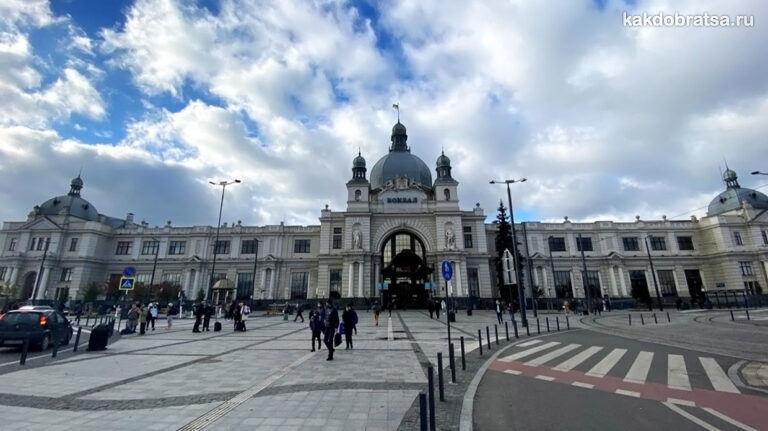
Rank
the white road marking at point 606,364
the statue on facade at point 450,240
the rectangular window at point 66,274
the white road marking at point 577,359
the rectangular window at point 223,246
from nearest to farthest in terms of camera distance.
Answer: the white road marking at point 606,364 < the white road marking at point 577,359 < the statue on facade at point 450,240 < the rectangular window at point 66,274 < the rectangular window at point 223,246

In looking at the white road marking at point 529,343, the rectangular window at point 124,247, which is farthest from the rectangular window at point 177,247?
the white road marking at point 529,343

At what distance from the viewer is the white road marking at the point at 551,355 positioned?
1034cm

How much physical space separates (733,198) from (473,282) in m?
50.5

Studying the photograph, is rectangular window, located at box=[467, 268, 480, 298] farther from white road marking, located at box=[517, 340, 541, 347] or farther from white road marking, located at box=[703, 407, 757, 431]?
white road marking, located at box=[703, 407, 757, 431]

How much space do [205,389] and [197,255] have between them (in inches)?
2212

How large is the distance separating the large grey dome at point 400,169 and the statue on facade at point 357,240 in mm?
12026

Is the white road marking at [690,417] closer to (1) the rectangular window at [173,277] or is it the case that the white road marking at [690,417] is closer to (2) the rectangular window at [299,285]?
(2) the rectangular window at [299,285]

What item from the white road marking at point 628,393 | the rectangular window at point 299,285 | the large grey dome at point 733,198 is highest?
the large grey dome at point 733,198

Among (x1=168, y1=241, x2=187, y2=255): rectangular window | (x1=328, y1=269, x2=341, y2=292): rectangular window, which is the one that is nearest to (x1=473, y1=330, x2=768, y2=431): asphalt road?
(x1=328, y1=269, x2=341, y2=292): rectangular window

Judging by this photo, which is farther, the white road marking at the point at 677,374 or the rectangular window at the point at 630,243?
the rectangular window at the point at 630,243

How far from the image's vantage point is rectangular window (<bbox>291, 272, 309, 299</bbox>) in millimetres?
53688

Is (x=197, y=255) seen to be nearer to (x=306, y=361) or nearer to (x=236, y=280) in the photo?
(x=236, y=280)

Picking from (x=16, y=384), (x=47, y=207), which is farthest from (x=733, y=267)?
(x=47, y=207)

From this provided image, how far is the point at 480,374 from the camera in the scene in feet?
28.6
